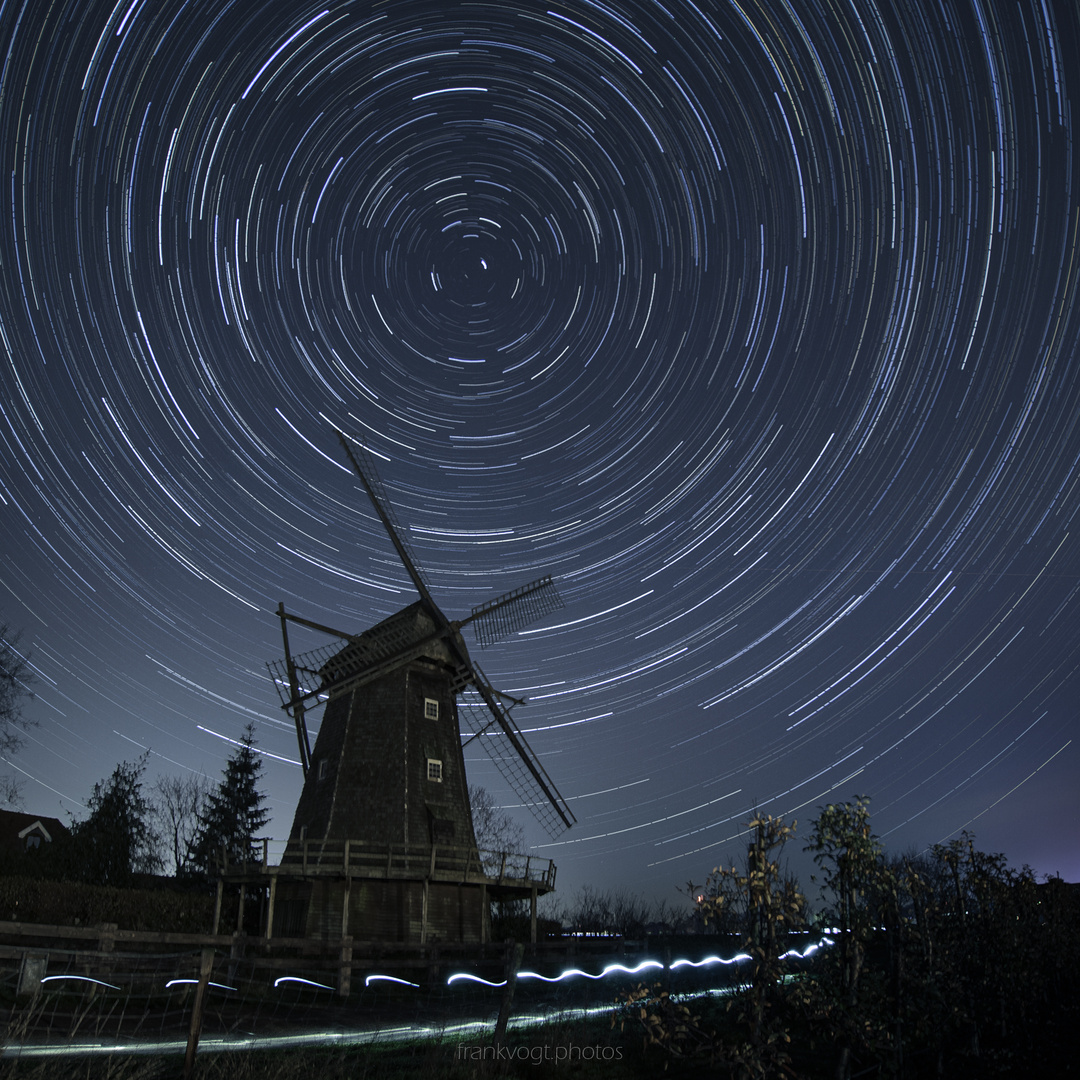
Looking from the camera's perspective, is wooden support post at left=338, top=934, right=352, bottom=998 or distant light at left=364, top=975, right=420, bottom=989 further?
distant light at left=364, top=975, right=420, bottom=989

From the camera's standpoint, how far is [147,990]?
16328 millimetres

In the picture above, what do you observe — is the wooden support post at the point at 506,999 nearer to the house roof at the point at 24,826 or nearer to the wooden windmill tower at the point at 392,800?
the wooden windmill tower at the point at 392,800

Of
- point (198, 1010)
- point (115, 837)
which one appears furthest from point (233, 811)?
point (198, 1010)

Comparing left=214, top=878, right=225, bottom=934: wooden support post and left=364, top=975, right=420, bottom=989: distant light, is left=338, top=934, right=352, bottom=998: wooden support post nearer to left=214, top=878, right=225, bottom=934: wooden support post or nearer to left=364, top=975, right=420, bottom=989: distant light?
left=364, top=975, right=420, bottom=989: distant light

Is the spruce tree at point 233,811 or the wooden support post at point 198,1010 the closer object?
the wooden support post at point 198,1010

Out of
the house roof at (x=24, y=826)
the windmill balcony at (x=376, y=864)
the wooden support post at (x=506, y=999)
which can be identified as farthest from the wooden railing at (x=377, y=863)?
the house roof at (x=24, y=826)

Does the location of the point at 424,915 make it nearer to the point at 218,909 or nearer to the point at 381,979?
the point at 381,979

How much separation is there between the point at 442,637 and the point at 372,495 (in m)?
9.22

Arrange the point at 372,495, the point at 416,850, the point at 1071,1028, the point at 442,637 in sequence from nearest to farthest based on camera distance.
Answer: the point at 1071,1028, the point at 416,850, the point at 442,637, the point at 372,495

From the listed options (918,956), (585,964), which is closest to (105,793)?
(585,964)

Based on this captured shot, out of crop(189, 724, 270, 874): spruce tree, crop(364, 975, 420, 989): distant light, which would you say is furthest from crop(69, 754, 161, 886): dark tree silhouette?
crop(364, 975, 420, 989): distant light

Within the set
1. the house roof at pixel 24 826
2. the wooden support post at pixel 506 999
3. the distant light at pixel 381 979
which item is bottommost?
the distant light at pixel 381 979

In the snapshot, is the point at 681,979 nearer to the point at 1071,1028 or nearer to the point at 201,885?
the point at 1071,1028

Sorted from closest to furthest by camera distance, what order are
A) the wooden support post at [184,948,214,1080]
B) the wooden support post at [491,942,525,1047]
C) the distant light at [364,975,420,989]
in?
the wooden support post at [184,948,214,1080]
the wooden support post at [491,942,525,1047]
the distant light at [364,975,420,989]
